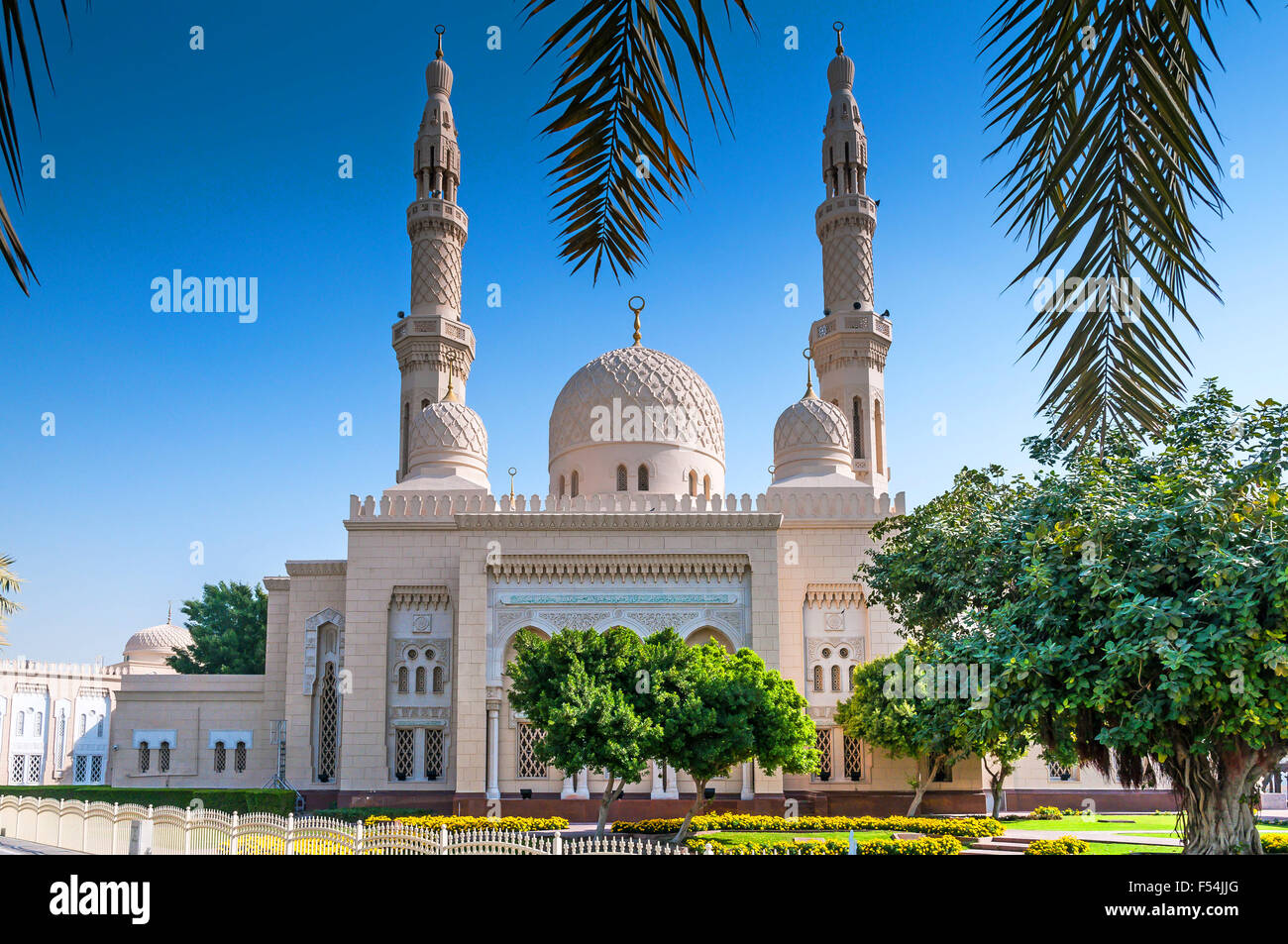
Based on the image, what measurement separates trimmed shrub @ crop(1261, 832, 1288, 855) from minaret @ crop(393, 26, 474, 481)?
19.7 meters

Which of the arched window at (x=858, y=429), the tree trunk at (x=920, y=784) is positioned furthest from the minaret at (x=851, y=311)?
the tree trunk at (x=920, y=784)

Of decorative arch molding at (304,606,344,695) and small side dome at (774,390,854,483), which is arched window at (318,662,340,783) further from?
small side dome at (774,390,854,483)

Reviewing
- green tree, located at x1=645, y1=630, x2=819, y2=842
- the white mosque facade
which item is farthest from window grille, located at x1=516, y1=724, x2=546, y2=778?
green tree, located at x1=645, y1=630, x2=819, y2=842

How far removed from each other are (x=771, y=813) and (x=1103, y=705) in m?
11.6

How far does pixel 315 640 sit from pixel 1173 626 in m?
19.4

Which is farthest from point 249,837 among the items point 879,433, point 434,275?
point 879,433

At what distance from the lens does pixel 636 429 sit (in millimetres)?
26391

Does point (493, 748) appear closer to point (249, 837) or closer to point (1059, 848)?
point (249, 837)

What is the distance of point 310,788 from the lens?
2314 cm

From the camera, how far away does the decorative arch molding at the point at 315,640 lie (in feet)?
79.8

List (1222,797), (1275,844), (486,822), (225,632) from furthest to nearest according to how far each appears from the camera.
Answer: (225,632) < (486,822) < (1275,844) < (1222,797)

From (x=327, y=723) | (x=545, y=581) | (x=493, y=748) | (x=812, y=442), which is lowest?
(x=493, y=748)
